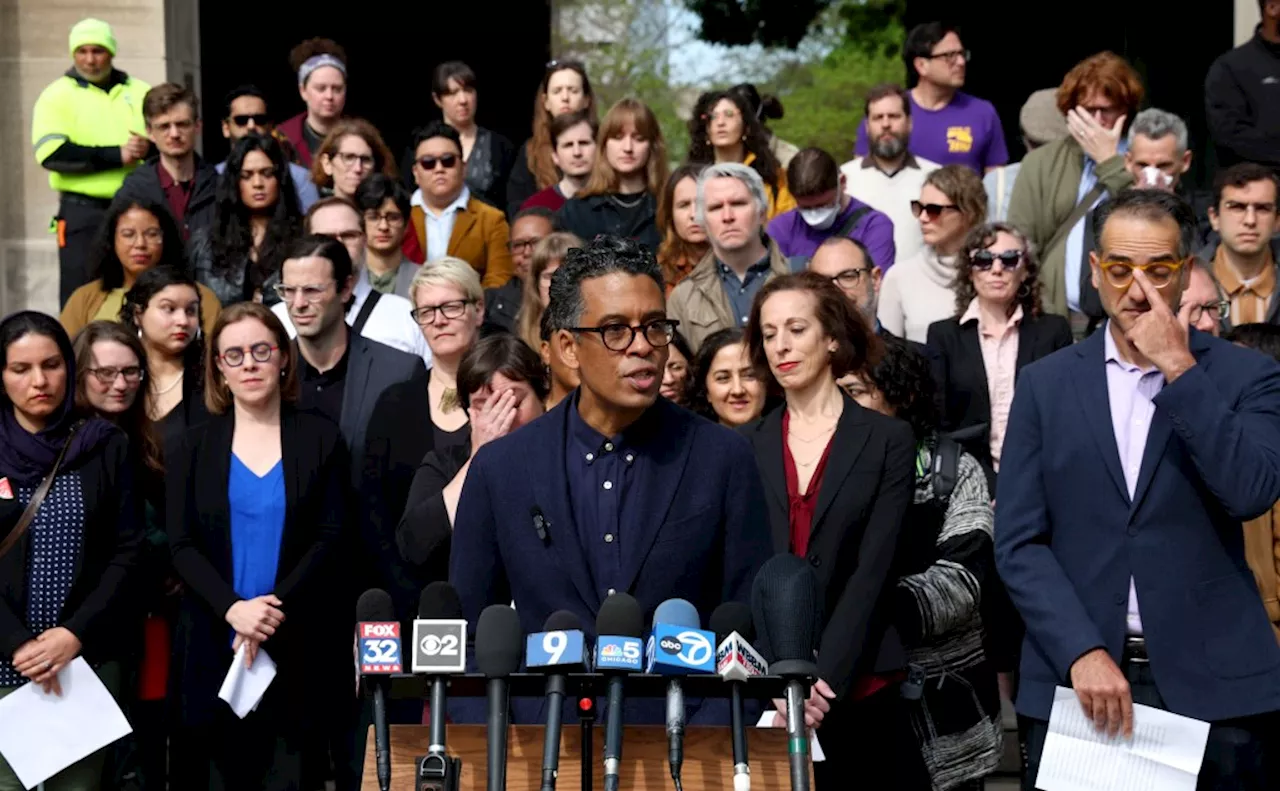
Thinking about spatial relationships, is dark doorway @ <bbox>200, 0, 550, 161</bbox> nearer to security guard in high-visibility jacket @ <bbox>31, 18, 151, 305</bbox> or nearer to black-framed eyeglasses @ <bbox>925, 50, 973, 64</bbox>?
security guard in high-visibility jacket @ <bbox>31, 18, 151, 305</bbox>

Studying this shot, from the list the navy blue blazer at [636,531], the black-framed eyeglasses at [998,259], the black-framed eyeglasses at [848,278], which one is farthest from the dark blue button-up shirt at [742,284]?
the navy blue blazer at [636,531]

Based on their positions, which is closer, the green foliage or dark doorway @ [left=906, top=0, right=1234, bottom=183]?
the green foliage

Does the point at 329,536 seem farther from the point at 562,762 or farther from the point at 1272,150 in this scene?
the point at 1272,150

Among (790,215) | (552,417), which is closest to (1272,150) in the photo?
(790,215)

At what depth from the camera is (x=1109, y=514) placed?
5391 mm

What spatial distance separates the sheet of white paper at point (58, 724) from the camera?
23.7ft

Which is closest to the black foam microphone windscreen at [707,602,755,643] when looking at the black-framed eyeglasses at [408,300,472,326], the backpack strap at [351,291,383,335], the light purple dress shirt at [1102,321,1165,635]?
the light purple dress shirt at [1102,321,1165,635]

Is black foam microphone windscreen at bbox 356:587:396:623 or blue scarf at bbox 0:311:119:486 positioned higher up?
blue scarf at bbox 0:311:119:486

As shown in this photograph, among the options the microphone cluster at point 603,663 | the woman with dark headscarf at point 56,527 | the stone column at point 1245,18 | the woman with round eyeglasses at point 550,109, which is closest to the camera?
the microphone cluster at point 603,663

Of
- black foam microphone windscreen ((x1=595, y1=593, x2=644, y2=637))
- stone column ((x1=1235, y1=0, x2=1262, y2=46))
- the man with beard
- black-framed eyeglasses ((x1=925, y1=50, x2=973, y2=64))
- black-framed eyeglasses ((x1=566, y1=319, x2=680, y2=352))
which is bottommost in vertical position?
black foam microphone windscreen ((x1=595, y1=593, x2=644, y2=637))

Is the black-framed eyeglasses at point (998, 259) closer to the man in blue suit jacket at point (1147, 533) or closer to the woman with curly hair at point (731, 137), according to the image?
the woman with curly hair at point (731, 137)

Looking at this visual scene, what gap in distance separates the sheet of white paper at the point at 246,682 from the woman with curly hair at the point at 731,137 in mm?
3859

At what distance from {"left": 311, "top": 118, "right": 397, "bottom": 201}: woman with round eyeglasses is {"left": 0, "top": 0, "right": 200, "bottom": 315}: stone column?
2814mm

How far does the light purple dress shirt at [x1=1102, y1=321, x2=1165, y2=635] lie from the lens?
5402mm
